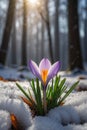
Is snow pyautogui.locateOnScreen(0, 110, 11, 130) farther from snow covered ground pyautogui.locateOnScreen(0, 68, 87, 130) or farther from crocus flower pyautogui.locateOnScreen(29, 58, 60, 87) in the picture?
crocus flower pyautogui.locateOnScreen(29, 58, 60, 87)

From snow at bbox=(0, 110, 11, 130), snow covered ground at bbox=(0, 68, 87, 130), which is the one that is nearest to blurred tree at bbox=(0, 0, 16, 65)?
snow covered ground at bbox=(0, 68, 87, 130)

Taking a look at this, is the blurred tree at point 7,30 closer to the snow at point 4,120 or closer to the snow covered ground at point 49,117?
the snow covered ground at point 49,117

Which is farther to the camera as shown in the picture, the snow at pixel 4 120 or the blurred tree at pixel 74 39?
the blurred tree at pixel 74 39

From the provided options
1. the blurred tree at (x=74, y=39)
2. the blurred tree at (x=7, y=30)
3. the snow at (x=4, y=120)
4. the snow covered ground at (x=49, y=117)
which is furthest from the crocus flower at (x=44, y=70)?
the blurred tree at (x=7, y=30)

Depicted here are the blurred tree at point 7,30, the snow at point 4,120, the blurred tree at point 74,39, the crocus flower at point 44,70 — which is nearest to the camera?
the snow at point 4,120

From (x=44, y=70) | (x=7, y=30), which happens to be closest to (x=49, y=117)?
(x=44, y=70)

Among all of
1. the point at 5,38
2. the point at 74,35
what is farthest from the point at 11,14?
the point at 74,35

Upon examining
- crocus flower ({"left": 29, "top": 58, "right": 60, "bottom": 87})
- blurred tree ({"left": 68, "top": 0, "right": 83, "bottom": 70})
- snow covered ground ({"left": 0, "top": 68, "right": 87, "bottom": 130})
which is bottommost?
blurred tree ({"left": 68, "top": 0, "right": 83, "bottom": 70})

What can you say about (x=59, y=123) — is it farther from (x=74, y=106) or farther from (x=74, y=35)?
(x=74, y=35)

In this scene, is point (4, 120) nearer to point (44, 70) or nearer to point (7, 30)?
point (44, 70)
